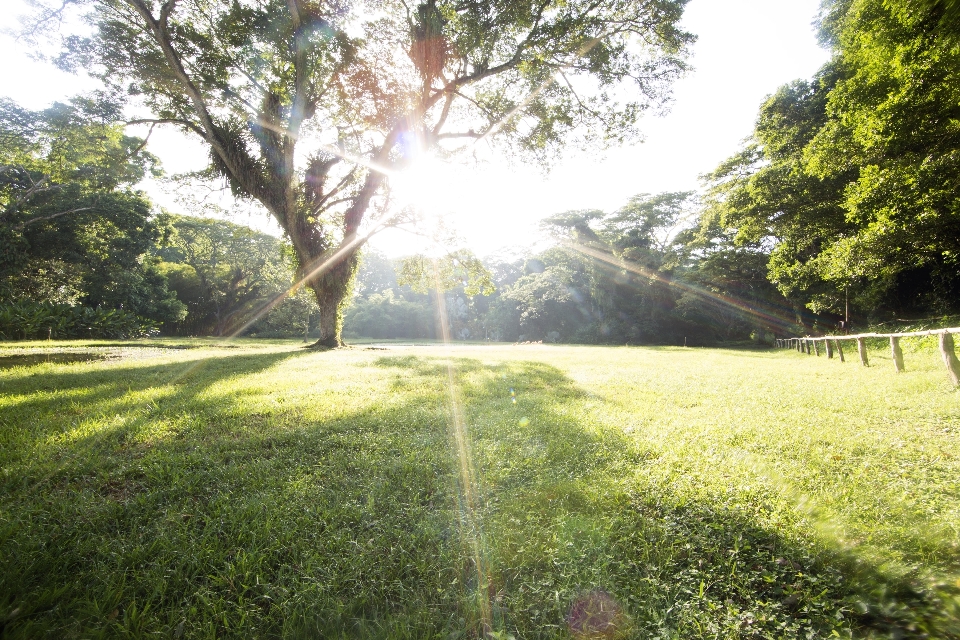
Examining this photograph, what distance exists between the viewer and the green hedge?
16078mm

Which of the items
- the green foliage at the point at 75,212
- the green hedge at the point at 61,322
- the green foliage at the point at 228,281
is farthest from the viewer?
A: the green foliage at the point at 228,281

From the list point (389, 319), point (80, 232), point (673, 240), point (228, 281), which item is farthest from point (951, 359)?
point (389, 319)

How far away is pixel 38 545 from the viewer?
205cm

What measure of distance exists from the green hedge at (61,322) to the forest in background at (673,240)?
0.09 m

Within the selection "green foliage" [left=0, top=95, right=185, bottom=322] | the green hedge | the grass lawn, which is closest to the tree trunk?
"green foliage" [left=0, top=95, right=185, bottom=322]

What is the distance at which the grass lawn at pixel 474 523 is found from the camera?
5.65 feet

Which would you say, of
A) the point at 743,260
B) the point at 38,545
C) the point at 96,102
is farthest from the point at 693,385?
the point at 743,260

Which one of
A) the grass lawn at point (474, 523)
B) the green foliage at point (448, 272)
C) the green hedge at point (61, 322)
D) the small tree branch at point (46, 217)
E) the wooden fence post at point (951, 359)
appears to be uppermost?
the small tree branch at point (46, 217)

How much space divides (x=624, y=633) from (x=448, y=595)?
0.84 m

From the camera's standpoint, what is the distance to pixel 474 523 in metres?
2.48

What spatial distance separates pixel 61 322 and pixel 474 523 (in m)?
26.2

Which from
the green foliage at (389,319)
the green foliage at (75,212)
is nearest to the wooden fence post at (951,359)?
the green foliage at (75,212)

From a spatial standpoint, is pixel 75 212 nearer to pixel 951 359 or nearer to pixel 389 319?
pixel 389 319

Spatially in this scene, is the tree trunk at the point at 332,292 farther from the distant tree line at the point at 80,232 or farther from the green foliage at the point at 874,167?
the green foliage at the point at 874,167
